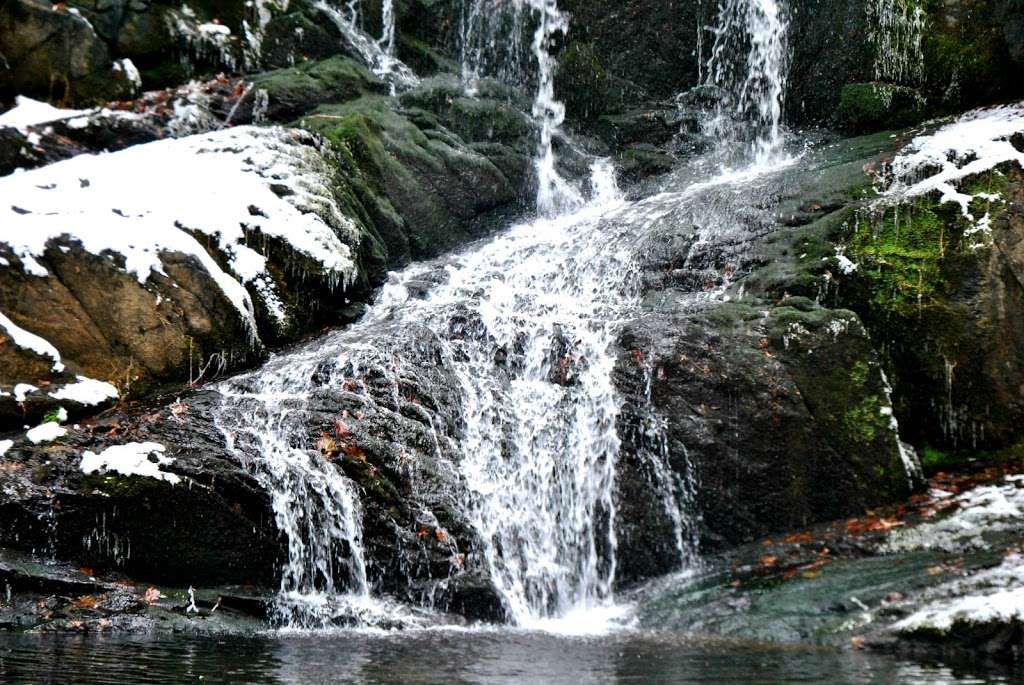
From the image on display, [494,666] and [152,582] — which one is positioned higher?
[152,582]

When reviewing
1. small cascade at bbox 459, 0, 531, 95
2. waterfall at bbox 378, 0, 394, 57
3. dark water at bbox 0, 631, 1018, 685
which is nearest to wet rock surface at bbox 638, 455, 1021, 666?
dark water at bbox 0, 631, 1018, 685

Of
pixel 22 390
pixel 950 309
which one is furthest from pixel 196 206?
pixel 950 309

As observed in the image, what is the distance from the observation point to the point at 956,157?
1037 cm

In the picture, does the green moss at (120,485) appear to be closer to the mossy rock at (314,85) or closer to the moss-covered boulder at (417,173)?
the moss-covered boulder at (417,173)

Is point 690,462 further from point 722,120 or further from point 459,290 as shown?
point 722,120

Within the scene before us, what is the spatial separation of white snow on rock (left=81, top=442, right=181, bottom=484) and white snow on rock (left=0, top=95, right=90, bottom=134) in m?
5.67

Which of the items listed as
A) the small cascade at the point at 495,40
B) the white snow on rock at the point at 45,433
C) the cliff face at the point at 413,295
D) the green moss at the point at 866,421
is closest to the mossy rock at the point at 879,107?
the cliff face at the point at 413,295

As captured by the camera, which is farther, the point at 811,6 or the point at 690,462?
the point at 811,6

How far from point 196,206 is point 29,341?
2359mm

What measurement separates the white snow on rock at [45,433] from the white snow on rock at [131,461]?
42 cm

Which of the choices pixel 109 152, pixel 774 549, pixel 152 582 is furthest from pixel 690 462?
pixel 109 152

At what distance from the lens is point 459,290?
10531 mm

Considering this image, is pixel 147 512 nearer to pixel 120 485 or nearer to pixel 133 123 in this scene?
pixel 120 485

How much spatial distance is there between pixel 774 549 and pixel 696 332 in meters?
2.21
